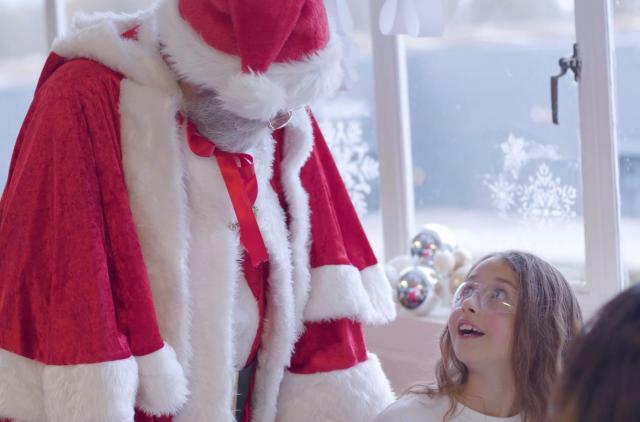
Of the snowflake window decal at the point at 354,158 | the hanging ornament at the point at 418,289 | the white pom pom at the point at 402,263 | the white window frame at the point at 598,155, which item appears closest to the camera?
the white window frame at the point at 598,155

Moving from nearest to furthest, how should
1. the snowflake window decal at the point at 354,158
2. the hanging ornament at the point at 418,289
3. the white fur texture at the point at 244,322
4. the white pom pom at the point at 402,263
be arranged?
the white fur texture at the point at 244,322
the hanging ornament at the point at 418,289
the white pom pom at the point at 402,263
the snowflake window decal at the point at 354,158

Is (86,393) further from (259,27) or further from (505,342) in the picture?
(505,342)

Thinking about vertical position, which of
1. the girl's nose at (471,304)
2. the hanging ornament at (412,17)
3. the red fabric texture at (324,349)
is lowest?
the red fabric texture at (324,349)

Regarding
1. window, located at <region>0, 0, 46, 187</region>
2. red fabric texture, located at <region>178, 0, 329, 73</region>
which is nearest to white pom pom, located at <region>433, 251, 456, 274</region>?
red fabric texture, located at <region>178, 0, 329, 73</region>

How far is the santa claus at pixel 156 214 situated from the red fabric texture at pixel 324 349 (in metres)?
0.07

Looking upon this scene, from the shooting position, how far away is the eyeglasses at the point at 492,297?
5.98 ft

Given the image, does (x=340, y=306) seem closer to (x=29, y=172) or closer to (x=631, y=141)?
Result: (x=29, y=172)

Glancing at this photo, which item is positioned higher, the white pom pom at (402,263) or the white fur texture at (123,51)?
the white fur texture at (123,51)

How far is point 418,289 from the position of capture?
105 inches

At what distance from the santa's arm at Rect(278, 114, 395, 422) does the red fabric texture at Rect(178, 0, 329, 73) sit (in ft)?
1.12

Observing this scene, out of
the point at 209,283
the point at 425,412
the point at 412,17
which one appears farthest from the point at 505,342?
the point at 412,17

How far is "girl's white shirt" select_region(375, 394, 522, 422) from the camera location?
182 centimetres

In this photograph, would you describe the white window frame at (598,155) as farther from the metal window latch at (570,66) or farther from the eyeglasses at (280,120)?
the eyeglasses at (280,120)

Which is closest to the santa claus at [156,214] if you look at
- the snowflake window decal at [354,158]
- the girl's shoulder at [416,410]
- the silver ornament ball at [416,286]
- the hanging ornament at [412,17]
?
the girl's shoulder at [416,410]
